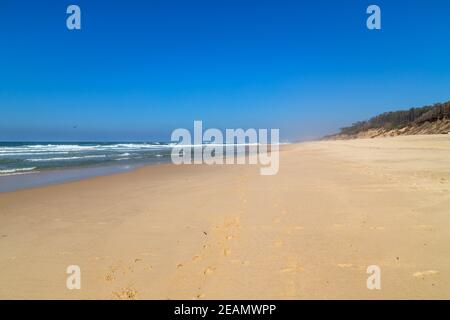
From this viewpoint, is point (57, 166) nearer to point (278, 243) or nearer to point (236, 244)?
point (236, 244)

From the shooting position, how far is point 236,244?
470 centimetres

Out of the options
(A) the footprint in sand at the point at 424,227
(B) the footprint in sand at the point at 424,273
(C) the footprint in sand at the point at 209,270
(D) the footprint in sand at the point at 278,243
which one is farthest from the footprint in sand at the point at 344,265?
(A) the footprint in sand at the point at 424,227

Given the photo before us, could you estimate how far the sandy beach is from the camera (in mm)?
3416

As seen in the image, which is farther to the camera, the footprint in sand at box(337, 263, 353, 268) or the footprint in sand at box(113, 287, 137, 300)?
the footprint in sand at box(337, 263, 353, 268)

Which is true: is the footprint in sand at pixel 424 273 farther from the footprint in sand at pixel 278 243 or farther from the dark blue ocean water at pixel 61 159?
the dark blue ocean water at pixel 61 159

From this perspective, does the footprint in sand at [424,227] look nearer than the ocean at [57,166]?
Yes

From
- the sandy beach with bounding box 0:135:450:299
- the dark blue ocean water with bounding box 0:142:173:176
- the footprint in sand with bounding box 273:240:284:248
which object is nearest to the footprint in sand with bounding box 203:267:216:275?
the sandy beach with bounding box 0:135:450:299

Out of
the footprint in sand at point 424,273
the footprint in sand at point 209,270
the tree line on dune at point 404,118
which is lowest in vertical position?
the footprint in sand at point 209,270

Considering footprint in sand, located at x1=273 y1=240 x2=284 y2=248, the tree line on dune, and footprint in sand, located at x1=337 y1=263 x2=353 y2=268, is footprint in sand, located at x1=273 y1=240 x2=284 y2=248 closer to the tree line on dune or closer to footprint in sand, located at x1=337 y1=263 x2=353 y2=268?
footprint in sand, located at x1=337 y1=263 x2=353 y2=268

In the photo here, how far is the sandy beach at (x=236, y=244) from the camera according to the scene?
342 centimetres

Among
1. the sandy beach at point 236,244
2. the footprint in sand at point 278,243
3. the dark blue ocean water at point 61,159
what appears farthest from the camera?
the dark blue ocean water at point 61,159

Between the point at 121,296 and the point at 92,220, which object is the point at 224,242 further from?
the point at 92,220
